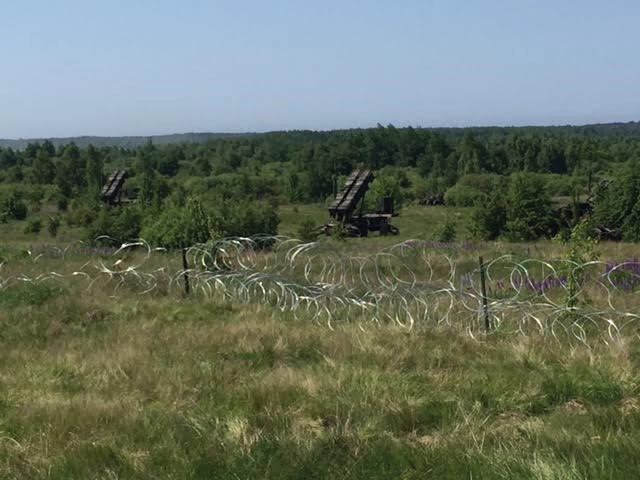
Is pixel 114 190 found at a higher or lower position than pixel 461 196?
higher

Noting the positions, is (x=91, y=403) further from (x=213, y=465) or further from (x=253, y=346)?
(x=253, y=346)

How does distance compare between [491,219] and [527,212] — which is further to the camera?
[491,219]

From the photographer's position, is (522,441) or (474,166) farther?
(474,166)

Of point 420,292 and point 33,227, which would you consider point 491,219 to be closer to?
point 33,227

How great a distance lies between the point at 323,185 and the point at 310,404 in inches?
2685

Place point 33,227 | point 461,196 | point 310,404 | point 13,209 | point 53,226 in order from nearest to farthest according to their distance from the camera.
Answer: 1. point 310,404
2. point 53,226
3. point 33,227
4. point 13,209
5. point 461,196

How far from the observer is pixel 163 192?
62062 millimetres

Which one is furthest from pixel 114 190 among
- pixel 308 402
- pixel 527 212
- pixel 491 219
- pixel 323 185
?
pixel 308 402

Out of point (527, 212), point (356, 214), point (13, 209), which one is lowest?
point (13, 209)

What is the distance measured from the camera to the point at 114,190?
2297 inches

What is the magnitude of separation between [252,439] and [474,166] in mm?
84470

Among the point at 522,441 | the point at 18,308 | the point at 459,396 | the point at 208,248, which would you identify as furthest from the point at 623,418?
the point at 208,248

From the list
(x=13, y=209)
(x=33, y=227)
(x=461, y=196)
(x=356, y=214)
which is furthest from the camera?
(x=461, y=196)

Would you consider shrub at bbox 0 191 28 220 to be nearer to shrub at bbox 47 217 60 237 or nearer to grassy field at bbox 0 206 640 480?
shrub at bbox 47 217 60 237
